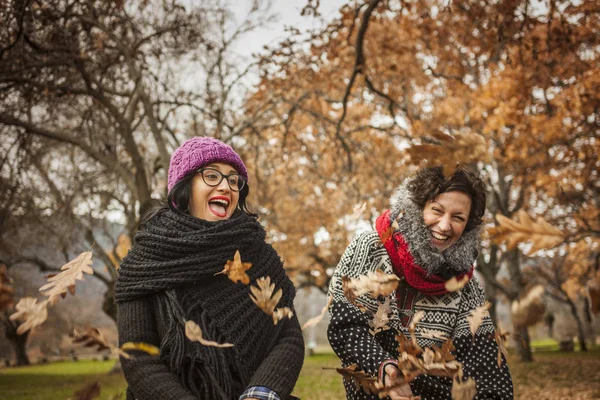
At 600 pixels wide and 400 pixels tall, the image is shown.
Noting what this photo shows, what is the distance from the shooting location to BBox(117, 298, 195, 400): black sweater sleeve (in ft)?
5.19

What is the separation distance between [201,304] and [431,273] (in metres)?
0.92

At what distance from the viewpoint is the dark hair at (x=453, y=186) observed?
2.01 m

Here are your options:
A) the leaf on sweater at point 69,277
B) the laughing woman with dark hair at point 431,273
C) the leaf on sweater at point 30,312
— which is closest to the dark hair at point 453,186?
the laughing woman with dark hair at point 431,273

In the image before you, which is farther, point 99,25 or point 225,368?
point 99,25

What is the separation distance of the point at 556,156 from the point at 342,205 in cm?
737

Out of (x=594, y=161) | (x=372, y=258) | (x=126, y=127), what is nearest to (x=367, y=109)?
(x=594, y=161)

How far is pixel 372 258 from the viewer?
202 centimetres

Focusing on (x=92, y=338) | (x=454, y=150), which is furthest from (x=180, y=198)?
(x=454, y=150)

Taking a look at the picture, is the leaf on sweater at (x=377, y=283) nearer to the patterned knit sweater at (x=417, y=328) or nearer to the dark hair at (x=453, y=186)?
the patterned knit sweater at (x=417, y=328)

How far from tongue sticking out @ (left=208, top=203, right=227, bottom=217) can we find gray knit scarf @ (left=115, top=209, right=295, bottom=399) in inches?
3.5

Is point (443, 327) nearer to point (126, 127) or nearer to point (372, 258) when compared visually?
point (372, 258)

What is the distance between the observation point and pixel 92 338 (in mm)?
1229

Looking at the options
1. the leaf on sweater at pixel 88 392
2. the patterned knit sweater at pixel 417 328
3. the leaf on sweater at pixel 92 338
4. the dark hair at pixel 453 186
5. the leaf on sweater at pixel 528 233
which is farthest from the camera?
the dark hair at pixel 453 186

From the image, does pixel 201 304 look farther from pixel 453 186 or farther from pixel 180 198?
pixel 453 186
